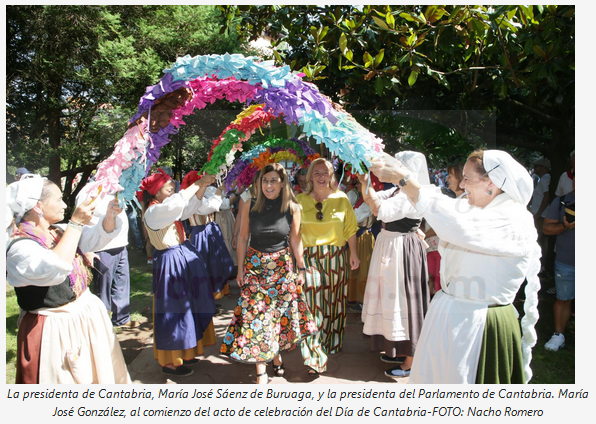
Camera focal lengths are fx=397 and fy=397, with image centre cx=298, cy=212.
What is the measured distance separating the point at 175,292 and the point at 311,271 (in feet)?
4.09

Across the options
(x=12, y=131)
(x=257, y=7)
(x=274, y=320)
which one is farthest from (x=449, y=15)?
(x=12, y=131)

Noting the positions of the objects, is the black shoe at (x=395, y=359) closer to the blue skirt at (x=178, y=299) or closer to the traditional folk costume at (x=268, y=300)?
the traditional folk costume at (x=268, y=300)

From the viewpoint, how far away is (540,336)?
4410 mm

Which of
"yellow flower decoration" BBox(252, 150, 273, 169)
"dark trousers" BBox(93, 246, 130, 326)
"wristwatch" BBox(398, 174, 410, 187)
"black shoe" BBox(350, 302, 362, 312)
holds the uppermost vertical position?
"yellow flower decoration" BBox(252, 150, 273, 169)

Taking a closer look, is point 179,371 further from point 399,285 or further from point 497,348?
point 497,348

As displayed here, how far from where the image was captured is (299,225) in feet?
11.8

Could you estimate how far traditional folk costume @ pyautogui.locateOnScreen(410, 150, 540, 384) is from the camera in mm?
2031

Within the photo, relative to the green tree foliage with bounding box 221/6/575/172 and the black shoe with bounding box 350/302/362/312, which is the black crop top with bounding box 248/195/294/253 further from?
the black shoe with bounding box 350/302/362/312

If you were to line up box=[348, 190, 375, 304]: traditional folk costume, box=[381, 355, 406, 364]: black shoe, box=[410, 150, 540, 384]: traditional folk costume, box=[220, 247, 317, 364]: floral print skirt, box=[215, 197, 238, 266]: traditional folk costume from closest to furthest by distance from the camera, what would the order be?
box=[410, 150, 540, 384]: traditional folk costume → box=[220, 247, 317, 364]: floral print skirt → box=[381, 355, 406, 364]: black shoe → box=[348, 190, 375, 304]: traditional folk costume → box=[215, 197, 238, 266]: traditional folk costume

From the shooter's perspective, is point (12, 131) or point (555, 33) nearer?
point (555, 33)

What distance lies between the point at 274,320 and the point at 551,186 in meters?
5.35

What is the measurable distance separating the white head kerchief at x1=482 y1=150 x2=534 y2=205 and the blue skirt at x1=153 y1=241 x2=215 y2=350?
264 cm

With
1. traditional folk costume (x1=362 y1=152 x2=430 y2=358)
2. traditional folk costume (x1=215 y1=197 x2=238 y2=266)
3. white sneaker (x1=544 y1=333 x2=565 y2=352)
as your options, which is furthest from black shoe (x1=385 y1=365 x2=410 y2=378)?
traditional folk costume (x1=215 y1=197 x2=238 y2=266)

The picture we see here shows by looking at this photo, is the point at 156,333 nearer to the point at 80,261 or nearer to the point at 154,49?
the point at 80,261
